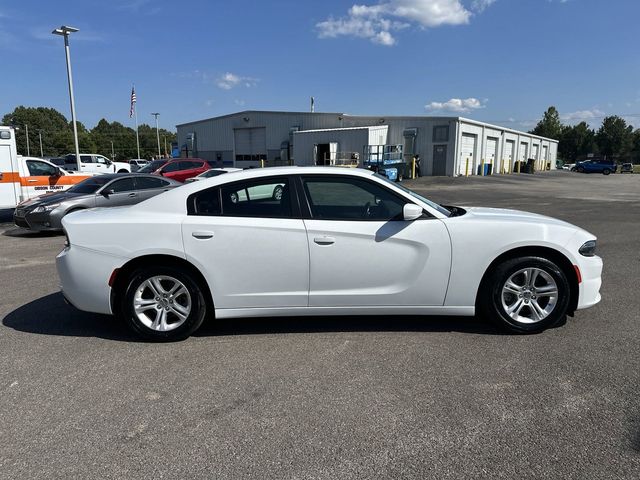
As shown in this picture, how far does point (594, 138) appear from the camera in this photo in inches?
3812

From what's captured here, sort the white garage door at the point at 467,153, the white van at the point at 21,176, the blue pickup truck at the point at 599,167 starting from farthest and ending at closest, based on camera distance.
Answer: the blue pickup truck at the point at 599,167, the white garage door at the point at 467,153, the white van at the point at 21,176

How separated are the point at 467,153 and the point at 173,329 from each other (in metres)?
37.9

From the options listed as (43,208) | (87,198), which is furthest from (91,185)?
(43,208)

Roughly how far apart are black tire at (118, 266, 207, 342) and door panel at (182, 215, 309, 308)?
0.55ft

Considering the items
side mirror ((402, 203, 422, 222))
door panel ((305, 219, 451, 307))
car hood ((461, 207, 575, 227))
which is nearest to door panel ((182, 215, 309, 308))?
door panel ((305, 219, 451, 307))

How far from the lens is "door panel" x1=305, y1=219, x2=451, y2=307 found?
3912mm

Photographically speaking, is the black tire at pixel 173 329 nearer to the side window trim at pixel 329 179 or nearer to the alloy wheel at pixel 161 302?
the alloy wheel at pixel 161 302

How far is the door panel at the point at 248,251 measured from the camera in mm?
3912

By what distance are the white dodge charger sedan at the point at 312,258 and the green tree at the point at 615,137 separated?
110 meters

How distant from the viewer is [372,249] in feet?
12.9

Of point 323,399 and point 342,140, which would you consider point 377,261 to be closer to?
point 323,399

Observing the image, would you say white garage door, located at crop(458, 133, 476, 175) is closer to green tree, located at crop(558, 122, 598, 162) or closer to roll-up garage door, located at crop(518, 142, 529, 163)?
roll-up garage door, located at crop(518, 142, 529, 163)

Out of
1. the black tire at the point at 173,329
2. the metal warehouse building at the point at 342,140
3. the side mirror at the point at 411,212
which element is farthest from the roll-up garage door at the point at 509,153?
the black tire at the point at 173,329

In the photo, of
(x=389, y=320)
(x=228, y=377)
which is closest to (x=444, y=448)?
(x=228, y=377)
